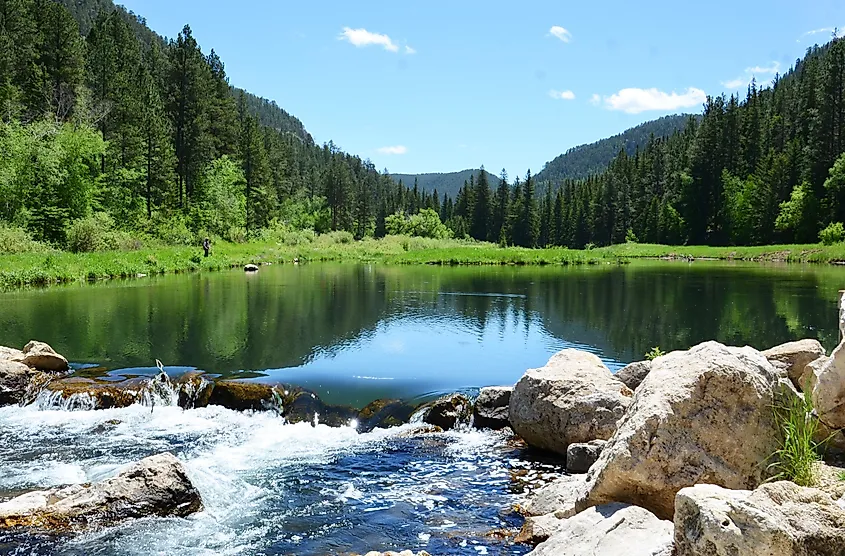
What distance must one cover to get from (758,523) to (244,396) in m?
12.2

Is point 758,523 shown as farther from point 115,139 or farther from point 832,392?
point 115,139

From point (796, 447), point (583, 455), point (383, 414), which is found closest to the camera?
point (796, 447)

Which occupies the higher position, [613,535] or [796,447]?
[796,447]

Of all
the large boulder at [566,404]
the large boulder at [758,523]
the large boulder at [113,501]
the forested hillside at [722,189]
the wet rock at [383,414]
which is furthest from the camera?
the forested hillside at [722,189]

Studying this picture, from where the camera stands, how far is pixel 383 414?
1428cm

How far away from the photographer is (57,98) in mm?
56781

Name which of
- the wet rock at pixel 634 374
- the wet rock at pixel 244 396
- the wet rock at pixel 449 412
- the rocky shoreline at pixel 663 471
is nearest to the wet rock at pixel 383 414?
the wet rock at pixel 449 412

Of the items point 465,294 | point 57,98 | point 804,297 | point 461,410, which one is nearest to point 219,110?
point 57,98

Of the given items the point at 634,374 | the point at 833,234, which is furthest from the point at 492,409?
the point at 833,234

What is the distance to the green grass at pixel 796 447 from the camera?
6.02 meters

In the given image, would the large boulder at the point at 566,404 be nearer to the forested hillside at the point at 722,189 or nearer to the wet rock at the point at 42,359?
the wet rock at the point at 42,359

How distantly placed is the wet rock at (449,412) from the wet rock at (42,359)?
32.2 feet

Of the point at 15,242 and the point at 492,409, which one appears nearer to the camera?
the point at 492,409

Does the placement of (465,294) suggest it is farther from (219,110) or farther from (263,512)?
(219,110)
